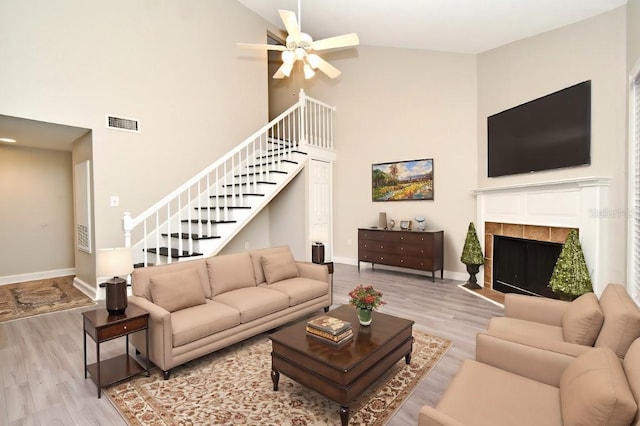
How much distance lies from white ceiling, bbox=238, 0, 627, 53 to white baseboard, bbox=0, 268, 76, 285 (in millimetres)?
5954

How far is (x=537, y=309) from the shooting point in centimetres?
265

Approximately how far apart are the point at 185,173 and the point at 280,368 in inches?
171

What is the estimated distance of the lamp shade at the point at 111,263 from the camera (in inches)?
102

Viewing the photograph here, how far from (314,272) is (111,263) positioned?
2.22 meters

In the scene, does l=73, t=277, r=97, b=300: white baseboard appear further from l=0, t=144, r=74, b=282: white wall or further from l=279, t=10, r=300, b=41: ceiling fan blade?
l=279, t=10, r=300, b=41: ceiling fan blade

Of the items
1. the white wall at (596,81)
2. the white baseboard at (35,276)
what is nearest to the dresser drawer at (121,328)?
the white wall at (596,81)

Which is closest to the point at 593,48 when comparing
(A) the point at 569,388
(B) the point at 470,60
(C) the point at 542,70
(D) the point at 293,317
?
(C) the point at 542,70

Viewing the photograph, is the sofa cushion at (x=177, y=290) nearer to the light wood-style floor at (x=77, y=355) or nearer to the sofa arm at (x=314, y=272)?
the light wood-style floor at (x=77, y=355)

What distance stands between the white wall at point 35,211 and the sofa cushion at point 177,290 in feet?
16.3

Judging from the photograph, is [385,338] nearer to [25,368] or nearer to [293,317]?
[293,317]

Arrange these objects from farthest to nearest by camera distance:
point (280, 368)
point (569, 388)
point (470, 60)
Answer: point (470, 60) → point (280, 368) → point (569, 388)

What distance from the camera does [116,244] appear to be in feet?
15.9

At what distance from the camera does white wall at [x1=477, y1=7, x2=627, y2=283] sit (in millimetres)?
3453

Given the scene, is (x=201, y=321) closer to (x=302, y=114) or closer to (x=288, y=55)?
(x=288, y=55)
